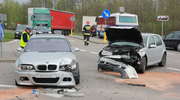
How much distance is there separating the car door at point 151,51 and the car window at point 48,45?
381 cm

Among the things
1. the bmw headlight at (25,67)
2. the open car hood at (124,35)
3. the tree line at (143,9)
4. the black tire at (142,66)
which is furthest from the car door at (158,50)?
the tree line at (143,9)

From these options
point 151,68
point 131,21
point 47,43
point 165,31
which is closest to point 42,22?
point 131,21

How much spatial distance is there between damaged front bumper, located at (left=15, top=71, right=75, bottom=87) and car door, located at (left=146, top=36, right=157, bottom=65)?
194 inches

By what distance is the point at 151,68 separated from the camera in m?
14.5

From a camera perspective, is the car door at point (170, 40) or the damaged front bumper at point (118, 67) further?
the car door at point (170, 40)

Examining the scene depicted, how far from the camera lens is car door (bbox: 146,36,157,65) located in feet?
43.9

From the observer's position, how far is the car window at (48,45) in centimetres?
1044

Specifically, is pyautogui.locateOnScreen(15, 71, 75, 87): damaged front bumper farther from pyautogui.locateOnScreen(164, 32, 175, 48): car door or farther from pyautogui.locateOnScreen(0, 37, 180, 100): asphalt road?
pyautogui.locateOnScreen(164, 32, 175, 48): car door

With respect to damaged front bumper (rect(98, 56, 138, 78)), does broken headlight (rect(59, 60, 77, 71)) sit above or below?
above

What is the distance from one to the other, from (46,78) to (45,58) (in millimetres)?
630

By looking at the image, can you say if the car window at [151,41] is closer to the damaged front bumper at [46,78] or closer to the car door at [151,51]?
the car door at [151,51]

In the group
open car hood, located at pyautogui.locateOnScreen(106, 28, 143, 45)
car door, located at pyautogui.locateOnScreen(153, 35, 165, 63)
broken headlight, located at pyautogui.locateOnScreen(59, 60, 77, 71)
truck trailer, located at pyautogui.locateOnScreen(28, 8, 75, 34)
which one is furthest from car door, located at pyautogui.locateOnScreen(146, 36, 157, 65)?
truck trailer, located at pyautogui.locateOnScreen(28, 8, 75, 34)

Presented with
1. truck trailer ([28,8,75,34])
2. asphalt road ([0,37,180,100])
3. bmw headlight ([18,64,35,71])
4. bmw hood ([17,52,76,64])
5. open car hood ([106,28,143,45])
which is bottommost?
asphalt road ([0,37,180,100])

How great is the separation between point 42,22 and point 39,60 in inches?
1408
